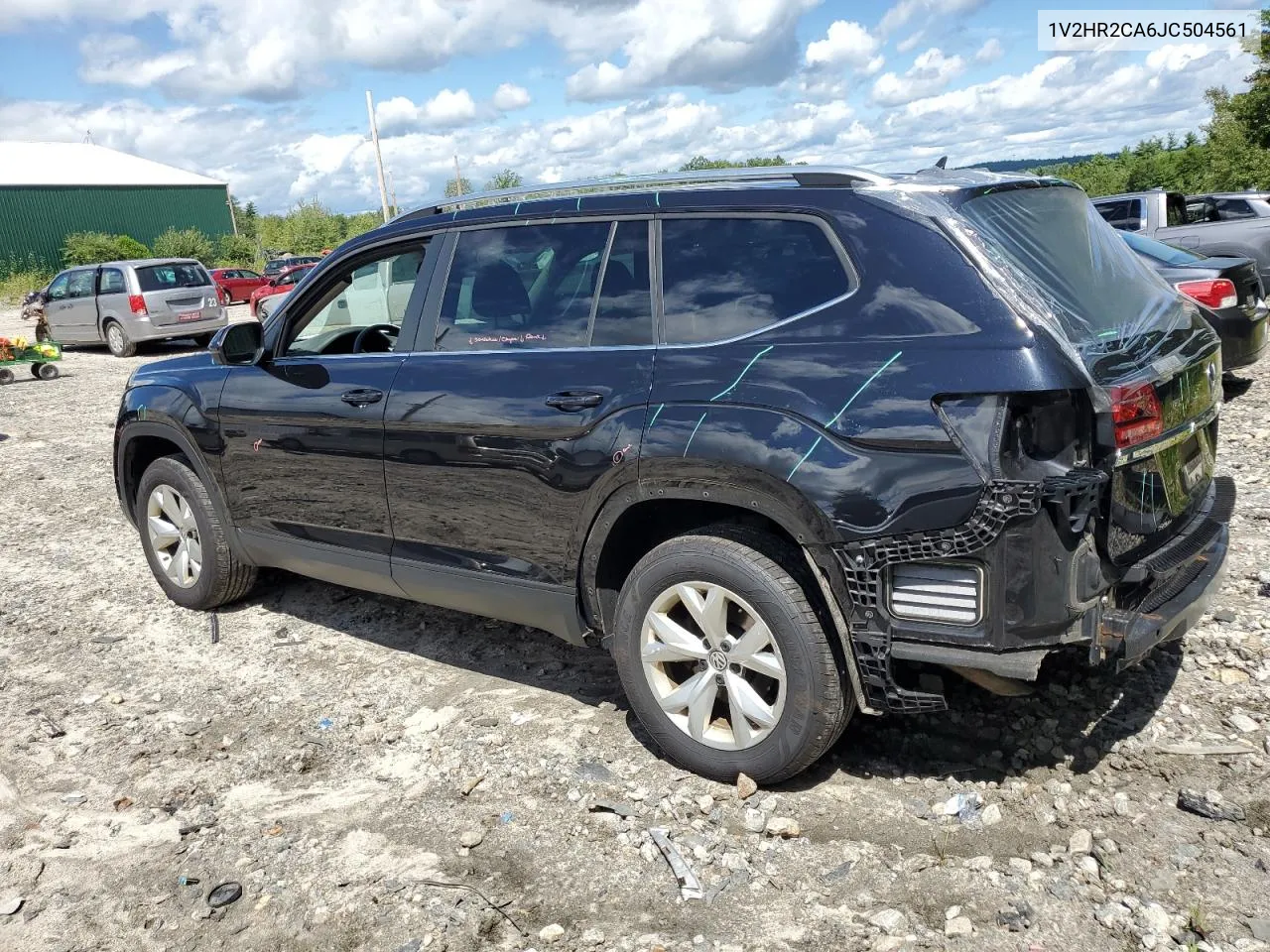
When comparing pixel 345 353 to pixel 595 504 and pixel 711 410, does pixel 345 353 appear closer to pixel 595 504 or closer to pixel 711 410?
pixel 595 504

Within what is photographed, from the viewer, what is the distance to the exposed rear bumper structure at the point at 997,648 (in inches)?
106

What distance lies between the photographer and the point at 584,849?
3135 mm

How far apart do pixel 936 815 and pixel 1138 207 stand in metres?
10.8

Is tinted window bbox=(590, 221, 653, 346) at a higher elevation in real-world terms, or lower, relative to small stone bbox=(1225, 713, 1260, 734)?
higher

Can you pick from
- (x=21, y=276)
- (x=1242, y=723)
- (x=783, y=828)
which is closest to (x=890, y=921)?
(x=783, y=828)

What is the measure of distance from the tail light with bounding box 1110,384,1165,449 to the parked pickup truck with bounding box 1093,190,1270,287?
9.75 meters

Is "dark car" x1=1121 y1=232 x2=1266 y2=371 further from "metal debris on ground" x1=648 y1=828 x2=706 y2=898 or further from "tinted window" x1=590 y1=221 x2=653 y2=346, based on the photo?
"metal debris on ground" x1=648 y1=828 x2=706 y2=898

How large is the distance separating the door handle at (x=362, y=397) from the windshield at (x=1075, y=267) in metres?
2.26

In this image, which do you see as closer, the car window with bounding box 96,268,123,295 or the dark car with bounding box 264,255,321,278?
the car window with bounding box 96,268,123,295

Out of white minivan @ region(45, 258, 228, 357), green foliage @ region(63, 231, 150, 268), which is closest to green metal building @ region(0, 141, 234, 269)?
green foliage @ region(63, 231, 150, 268)

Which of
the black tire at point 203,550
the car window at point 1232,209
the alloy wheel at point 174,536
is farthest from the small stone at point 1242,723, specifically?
the car window at point 1232,209

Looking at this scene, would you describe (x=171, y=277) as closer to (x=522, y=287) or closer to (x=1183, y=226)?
(x=1183, y=226)

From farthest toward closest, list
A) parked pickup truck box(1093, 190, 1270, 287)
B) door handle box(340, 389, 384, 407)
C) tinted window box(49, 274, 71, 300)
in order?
tinted window box(49, 274, 71, 300), parked pickup truck box(1093, 190, 1270, 287), door handle box(340, 389, 384, 407)

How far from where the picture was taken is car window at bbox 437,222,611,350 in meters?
3.62
